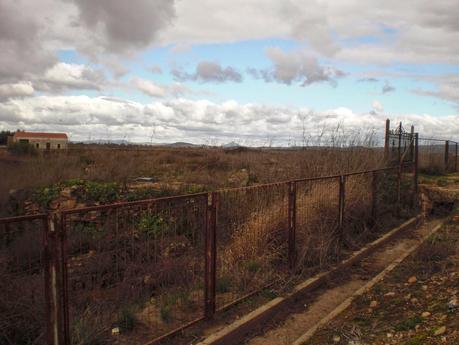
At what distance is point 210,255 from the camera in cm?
478

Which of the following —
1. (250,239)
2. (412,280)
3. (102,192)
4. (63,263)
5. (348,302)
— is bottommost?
(348,302)

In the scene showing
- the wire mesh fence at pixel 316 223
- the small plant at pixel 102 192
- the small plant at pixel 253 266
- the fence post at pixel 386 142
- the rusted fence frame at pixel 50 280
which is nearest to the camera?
the rusted fence frame at pixel 50 280

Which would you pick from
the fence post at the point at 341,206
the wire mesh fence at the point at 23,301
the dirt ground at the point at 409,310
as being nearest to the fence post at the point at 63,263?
the wire mesh fence at the point at 23,301

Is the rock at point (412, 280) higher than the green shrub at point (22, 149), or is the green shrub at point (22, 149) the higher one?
the green shrub at point (22, 149)

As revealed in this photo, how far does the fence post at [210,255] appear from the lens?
4715 millimetres

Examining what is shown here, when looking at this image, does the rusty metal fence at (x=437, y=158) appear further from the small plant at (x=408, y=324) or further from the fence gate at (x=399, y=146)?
the small plant at (x=408, y=324)

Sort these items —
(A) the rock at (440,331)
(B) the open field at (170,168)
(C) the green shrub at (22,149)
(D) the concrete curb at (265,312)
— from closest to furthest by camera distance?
1. (A) the rock at (440,331)
2. (D) the concrete curb at (265,312)
3. (B) the open field at (170,168)
4. (C) the green shrub at (22,149)

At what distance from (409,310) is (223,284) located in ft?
7.28

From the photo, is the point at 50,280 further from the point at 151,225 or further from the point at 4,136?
the point at 4,136

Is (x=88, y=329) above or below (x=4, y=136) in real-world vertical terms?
below

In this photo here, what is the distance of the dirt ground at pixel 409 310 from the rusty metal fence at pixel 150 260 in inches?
43.2

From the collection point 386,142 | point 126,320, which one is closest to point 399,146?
point 386,142

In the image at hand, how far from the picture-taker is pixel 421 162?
18.9 meters

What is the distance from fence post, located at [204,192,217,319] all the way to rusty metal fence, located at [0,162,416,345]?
0.04ft
